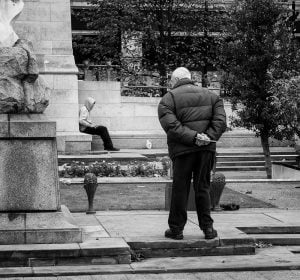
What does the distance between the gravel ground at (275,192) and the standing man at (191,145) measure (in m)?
4.23

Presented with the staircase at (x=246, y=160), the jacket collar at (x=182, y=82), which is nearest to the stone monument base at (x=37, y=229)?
the jacket collar at (x=182, y=82)

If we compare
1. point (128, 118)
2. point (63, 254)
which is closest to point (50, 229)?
point (63, 254)

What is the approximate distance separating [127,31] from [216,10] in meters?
4.42

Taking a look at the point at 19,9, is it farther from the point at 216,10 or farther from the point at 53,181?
the point at 216,10

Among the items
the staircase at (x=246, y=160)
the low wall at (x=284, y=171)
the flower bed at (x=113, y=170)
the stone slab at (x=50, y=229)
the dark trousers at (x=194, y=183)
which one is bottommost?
the staircase at (x=246, y=160)

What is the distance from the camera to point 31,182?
34.8 feet

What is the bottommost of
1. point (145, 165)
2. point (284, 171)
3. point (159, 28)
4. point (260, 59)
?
point (284, 171)

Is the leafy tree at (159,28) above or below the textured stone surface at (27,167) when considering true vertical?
above

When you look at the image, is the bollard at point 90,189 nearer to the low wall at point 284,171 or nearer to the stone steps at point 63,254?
the stone steps at point 63,254

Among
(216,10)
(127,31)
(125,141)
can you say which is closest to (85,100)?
(125,141)

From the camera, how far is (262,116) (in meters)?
21.7

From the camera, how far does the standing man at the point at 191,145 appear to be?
1077 cm

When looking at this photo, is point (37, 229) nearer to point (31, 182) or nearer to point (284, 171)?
point (31, 182)

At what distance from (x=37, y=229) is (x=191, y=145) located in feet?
6.51
